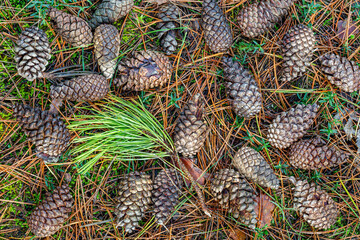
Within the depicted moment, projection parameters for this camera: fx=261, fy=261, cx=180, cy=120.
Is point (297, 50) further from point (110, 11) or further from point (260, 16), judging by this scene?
point (110, 11)

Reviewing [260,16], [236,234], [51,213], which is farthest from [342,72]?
[51,213]

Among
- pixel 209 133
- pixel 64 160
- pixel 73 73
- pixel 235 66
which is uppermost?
pixel 235 66

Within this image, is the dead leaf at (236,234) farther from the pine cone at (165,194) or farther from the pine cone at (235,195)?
the pine cone at (165,194)

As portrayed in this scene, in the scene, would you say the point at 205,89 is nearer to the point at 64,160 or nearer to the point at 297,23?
the point at 297,23

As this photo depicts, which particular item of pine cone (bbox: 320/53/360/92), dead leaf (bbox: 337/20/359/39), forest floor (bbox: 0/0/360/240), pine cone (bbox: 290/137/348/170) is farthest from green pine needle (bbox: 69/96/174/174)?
dead leaf (bbox: 337/20/359/39)

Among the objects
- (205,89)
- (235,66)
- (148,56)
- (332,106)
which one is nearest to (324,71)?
(332,106)

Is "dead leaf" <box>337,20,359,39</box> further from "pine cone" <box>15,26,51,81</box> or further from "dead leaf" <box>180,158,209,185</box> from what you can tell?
"pine cone" <box>15,26,51,81</box>
